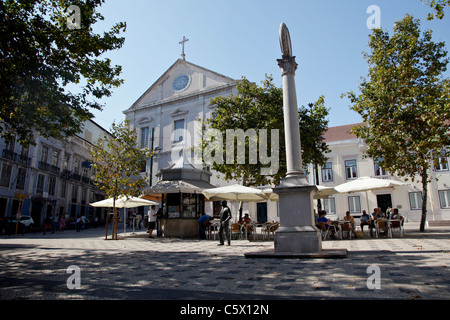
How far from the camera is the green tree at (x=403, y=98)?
44.0 feet

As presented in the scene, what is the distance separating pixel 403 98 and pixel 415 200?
16243 mm

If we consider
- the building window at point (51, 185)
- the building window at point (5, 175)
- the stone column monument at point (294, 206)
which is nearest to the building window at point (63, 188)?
the building window at point (51, 185)

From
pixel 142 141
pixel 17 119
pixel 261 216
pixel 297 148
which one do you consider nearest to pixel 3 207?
pixel 142 141

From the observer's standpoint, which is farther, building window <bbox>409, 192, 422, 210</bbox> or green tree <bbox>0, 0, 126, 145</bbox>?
building window <bbox>409, 192, 422, 210</bbox>

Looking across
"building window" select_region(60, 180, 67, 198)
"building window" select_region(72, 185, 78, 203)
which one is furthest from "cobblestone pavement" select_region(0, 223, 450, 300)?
"building window" select_region(72, 185, 78, 203)

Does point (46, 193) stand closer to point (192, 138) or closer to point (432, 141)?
point (192, 138)

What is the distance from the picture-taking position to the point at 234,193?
14.1 metres

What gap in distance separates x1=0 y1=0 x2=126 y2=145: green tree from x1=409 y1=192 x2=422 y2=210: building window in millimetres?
26538

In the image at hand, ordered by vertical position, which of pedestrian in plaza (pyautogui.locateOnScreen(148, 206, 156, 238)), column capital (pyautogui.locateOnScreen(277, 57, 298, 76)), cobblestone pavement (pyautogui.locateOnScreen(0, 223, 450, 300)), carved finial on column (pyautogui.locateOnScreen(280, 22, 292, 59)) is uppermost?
carved finial on column (pyautogui.locateOnScreen(280, 22, 292, 59))

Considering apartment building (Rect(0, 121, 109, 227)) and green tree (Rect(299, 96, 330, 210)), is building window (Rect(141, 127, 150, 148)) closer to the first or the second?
apartment building (Rect(0, 121, 109, 227))

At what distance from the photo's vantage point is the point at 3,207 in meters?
25.9

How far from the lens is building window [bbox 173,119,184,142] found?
3381 cm

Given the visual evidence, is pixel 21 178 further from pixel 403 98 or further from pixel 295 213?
pixel 403 98

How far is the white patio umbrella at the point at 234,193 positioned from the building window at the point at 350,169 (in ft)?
57.2
